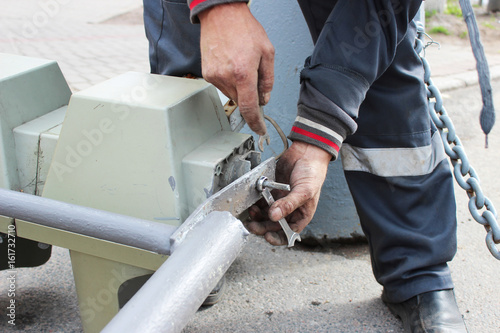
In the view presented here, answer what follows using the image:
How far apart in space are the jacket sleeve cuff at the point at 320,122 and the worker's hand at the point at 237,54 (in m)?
0.16

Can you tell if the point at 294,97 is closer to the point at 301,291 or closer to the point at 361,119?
the point at 361,119

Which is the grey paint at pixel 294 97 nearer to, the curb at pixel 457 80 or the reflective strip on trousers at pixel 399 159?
the reflective strip on trousers at pixel 399 159

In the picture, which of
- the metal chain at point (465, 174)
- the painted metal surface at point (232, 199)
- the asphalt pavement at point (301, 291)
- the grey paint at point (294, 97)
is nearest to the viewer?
the painted metal surface at point (232, 199)

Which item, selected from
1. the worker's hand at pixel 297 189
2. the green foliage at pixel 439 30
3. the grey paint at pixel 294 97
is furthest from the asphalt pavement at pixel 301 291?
the green foliage at pixel 439 30

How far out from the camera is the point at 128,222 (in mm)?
813

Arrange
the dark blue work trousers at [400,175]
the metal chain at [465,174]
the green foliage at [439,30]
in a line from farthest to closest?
the green foliage at [439,30] → the dark blue work trousers at [400,175] → the metal chain at [465,174]

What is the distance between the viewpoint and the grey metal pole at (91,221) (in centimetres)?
79

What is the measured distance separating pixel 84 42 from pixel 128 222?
189 inches

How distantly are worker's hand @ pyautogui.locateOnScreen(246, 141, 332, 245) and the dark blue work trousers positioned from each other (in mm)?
324

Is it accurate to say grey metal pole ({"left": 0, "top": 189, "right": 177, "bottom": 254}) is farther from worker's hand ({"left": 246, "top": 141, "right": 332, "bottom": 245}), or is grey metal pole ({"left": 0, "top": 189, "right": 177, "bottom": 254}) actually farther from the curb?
the curb

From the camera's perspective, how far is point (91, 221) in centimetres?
84

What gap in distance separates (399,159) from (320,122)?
42 centimetres

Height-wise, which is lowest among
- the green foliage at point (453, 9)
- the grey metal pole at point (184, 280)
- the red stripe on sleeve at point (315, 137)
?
the green foliage at point (453, 9)

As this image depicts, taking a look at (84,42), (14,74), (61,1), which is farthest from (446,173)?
(61,1)
